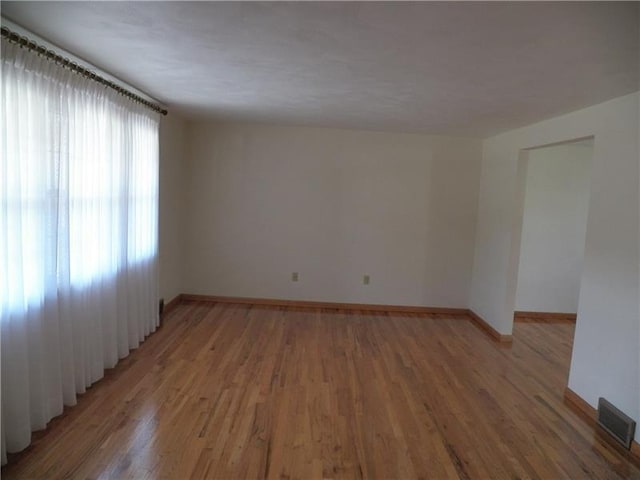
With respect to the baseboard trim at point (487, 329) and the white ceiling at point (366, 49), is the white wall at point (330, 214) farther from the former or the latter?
the white ceiling at point (366, 49)

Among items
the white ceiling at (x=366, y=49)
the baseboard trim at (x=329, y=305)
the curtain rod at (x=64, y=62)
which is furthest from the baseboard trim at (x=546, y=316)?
the curtain rod at (x=64, y=62)

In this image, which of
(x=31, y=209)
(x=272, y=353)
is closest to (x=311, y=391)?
(x=272, y=353)

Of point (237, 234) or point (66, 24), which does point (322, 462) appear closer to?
point (66, 24)

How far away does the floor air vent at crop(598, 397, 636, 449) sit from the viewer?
233 centimetres

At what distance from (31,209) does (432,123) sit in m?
3.47

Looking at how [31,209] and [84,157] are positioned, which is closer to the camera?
[31,209]

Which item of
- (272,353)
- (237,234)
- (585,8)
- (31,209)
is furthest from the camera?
(237,234)

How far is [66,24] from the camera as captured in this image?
1866 millimetres

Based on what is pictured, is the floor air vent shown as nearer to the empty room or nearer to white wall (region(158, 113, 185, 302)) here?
the empty room

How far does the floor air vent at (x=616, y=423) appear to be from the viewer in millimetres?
2328

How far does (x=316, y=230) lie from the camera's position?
4.94 m

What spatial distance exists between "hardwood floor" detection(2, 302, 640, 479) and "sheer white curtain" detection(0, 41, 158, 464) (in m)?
0.30

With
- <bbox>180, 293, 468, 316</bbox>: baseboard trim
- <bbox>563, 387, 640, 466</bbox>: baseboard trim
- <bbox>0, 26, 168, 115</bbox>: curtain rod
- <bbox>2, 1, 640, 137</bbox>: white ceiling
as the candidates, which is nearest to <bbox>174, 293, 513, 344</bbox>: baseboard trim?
<bbox>180, 293, 468, 316</bbox>: baseboard trim

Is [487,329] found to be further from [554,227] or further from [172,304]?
[172,304]
